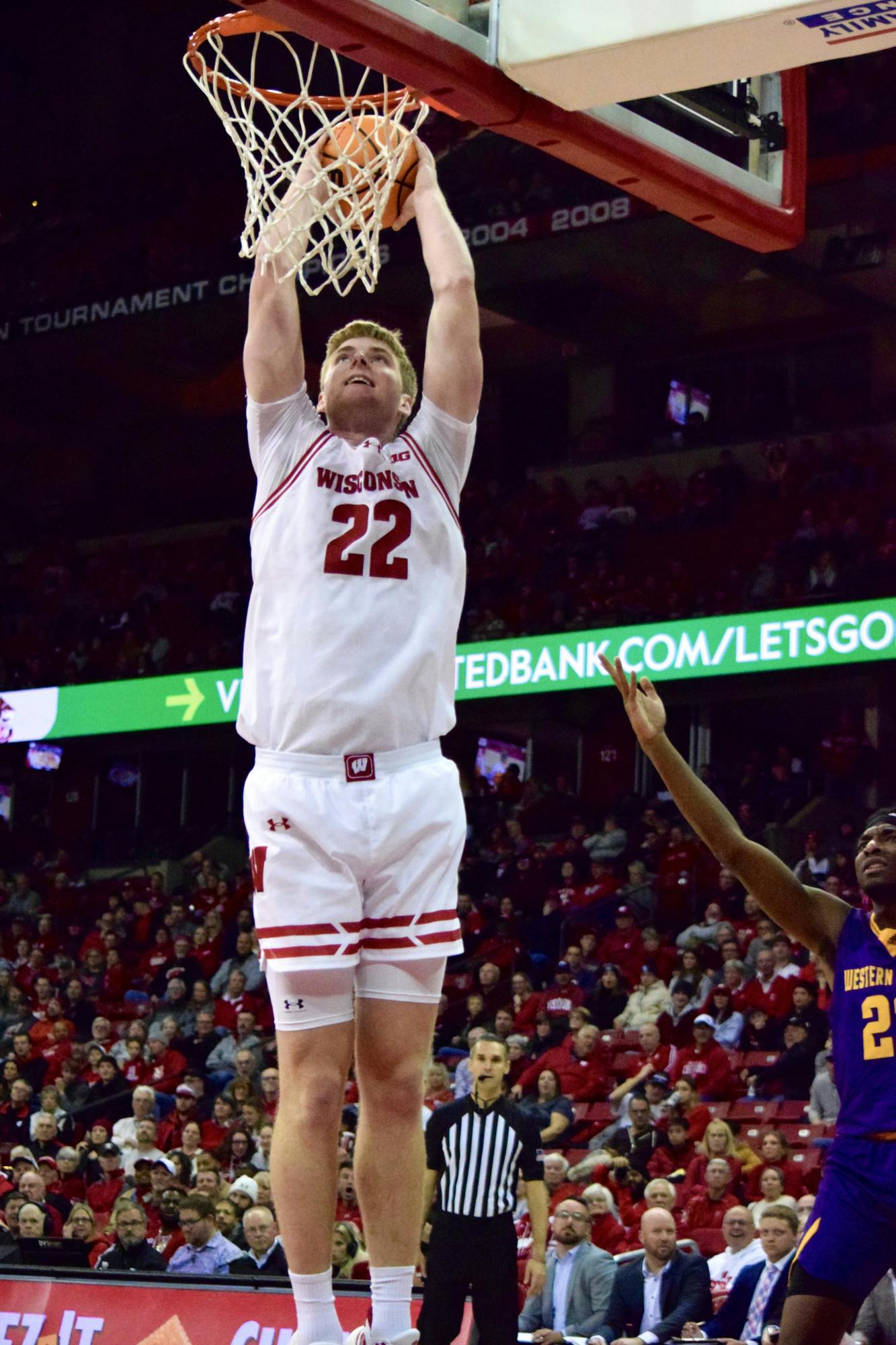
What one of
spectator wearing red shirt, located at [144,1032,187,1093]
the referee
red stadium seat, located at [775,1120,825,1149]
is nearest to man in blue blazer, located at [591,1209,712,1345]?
the referee

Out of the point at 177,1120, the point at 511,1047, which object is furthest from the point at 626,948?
the point at 177,1120

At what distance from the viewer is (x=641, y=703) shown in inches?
194

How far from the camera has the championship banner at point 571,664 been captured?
54.7 ft

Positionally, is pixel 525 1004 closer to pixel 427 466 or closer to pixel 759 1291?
pixel 759 1291

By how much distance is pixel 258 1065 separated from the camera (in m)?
15.3

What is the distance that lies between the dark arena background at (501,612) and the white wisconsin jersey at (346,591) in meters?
8.25

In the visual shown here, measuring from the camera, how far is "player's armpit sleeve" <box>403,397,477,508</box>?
403 cm

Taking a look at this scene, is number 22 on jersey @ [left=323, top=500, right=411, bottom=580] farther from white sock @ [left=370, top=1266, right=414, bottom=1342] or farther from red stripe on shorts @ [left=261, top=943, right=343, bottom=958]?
white sock @ [left=370, top=1266, right=414, bottom=1342]

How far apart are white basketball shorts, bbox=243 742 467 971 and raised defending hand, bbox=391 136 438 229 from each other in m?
1.35

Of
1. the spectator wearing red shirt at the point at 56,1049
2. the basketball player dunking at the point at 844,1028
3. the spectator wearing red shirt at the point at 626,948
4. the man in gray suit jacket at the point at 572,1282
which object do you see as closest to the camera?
the basketball player dunking at the point at 844,1028

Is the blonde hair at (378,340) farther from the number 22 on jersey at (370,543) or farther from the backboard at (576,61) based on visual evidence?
the backboard at (576,61)

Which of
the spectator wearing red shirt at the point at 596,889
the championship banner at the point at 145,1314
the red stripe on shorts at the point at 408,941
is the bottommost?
the championship banner at the point at 145,1314

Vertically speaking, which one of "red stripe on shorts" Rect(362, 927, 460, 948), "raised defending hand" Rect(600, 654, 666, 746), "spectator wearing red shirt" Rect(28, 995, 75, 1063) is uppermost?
"raised defending hand" Rect(600, 654, 666, 746)

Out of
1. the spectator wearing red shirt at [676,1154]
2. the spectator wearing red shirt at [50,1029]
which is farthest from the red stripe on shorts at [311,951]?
the spectator wearing red shirt at [50,1029]
